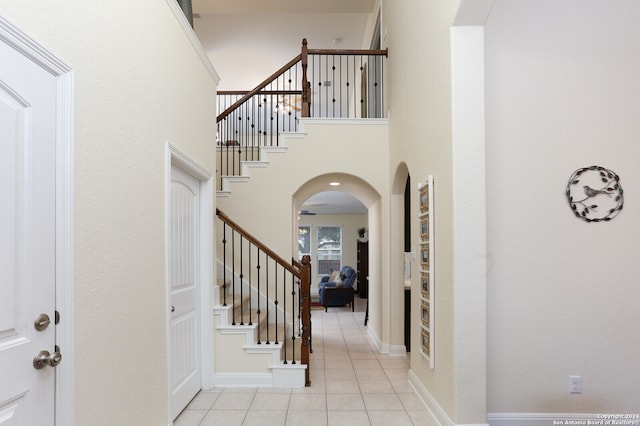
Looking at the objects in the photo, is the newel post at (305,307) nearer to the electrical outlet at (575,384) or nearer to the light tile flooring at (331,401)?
the light tile flooring at (331,401)

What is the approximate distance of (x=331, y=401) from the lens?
3.54 metres

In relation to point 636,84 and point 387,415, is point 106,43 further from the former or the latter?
point 636,84

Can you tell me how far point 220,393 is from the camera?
366 centimetres

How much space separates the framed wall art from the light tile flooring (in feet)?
1.71

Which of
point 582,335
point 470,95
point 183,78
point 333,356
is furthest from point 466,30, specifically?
point 333,356

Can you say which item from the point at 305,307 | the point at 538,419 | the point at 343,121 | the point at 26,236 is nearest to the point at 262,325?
the point at 305,307

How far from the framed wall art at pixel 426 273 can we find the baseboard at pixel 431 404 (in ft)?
0.93

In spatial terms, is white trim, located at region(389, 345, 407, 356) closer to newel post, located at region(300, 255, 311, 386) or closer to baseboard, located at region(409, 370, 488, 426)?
baseboard, located at region(409, 370, 488, 426)

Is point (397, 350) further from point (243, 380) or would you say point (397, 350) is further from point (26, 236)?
point (26, 236)

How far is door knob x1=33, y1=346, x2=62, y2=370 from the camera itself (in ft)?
4.95

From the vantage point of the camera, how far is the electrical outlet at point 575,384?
2.93 m

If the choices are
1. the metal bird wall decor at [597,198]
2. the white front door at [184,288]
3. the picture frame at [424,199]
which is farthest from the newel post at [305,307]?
the metal bird wall decor at [597,198]

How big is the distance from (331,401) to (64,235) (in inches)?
105

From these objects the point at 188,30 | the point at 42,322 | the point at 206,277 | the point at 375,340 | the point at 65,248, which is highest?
the point at 188,30
